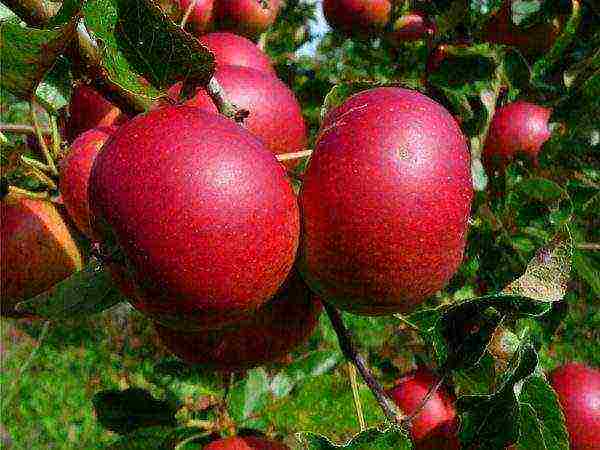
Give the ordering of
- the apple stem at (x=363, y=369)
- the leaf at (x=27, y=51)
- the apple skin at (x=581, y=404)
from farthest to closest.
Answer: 1. the apple skin at (x=581, y=404)
2. the apple stem at (x=363, y=369)
3. the leaf at (x=27, y=51)

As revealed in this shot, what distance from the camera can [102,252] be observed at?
64 centimetres

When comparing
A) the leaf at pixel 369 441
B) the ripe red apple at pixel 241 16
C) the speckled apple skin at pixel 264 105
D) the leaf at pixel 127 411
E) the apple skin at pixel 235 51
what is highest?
the speckled apple skin at pixel 264 105

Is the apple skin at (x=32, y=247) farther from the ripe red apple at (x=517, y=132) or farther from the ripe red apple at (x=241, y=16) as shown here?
the ripe red apple at (x=517, y=132)

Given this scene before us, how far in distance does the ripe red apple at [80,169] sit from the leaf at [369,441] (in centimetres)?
35

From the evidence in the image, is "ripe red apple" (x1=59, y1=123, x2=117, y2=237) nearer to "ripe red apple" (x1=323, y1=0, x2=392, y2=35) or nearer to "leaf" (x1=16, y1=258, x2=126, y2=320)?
"leaf" (x1=16, y1=258, x2=126, y2=320)

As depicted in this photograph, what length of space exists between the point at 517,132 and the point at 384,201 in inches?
33.5

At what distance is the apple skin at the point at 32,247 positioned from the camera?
2.87ft

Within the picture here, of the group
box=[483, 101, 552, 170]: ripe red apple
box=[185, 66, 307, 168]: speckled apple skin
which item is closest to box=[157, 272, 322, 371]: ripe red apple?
box=[185, 66, 307, 168]: speckled apple skin

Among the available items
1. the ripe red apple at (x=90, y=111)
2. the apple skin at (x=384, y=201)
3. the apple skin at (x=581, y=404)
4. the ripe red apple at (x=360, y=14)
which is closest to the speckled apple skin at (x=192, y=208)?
the apple skin at (x=384, y=201)

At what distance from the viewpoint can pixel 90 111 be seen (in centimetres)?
87

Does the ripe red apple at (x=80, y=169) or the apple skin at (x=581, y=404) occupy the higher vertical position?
the ripe red apple at (x=80, y=169)

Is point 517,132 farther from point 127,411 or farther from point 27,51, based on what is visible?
point 27,51

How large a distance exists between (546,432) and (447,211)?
0.24m

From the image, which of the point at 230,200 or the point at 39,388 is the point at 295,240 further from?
the point at 39,388
